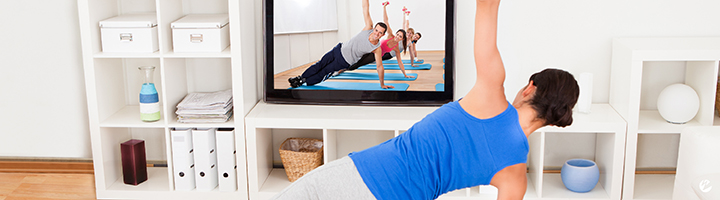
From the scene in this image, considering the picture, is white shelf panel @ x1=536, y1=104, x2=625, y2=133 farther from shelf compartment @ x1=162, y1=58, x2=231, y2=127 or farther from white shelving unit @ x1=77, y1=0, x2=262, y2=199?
shelf compartment @ x1=162, y1=58, x2=231, y2=127

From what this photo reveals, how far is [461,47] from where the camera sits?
2.67 m

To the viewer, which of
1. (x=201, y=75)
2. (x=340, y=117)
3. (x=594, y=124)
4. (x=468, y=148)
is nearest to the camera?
(x=468, y=148)

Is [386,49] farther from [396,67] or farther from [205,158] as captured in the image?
[205,158]

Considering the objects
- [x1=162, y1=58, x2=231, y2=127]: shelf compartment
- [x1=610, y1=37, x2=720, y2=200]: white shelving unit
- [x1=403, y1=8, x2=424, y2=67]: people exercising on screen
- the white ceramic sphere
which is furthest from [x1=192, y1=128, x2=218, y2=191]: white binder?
the white ceramic sphere

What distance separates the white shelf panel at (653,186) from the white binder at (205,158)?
180 cm

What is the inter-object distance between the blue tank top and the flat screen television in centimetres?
103

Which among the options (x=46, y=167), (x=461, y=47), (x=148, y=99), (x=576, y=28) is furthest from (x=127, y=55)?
(x=576, y=28)

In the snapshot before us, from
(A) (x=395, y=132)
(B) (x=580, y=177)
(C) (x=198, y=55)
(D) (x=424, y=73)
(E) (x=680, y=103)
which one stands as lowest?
(B) (x=580, y=177)

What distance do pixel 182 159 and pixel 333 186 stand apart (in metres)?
1.24

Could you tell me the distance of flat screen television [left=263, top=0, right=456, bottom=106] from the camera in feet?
8.45

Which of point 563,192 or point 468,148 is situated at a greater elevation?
point 468,148

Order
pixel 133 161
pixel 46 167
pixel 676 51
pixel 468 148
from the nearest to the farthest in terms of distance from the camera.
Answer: pixel 468 148 → pixel 676 51 → pixel 133 161 → pixel 46 167

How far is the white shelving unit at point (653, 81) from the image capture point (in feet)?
7.54

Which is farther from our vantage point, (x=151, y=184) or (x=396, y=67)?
(x=151, y=184)
